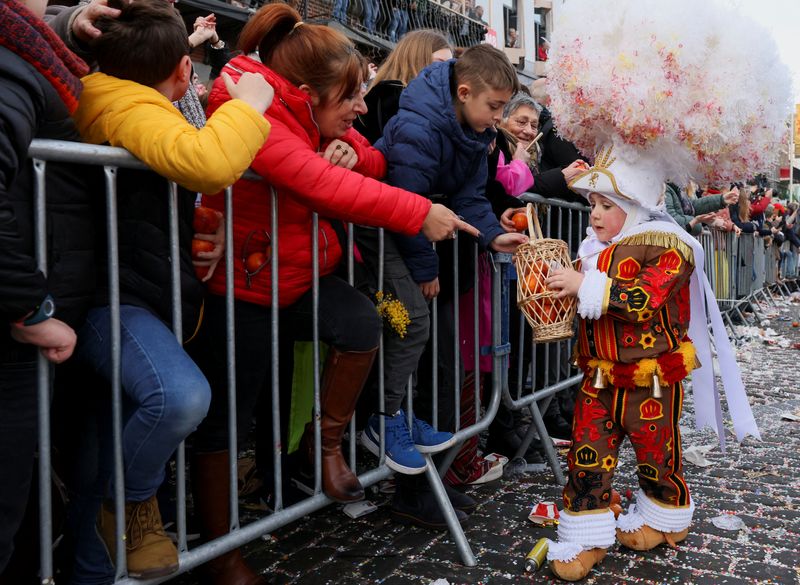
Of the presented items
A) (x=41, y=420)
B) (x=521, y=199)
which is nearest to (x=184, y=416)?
(x=41, y=420)

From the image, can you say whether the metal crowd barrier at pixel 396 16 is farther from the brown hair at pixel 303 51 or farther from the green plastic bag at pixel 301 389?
the green plastic bag at pixel 301 389

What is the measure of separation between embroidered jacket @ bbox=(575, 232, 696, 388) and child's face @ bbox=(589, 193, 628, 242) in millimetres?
119

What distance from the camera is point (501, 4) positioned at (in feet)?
83.3

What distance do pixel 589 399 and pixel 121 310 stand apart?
1908 mm

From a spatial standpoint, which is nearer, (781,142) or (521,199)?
(781,142)

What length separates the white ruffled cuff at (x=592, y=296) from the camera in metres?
2.89

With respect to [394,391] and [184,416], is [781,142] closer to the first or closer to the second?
[394,391]

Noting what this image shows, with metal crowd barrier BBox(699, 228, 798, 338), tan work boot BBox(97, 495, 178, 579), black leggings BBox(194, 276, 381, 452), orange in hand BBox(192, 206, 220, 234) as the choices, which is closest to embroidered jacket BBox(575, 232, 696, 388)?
black leggings BBox(194, 276, 381, 452)

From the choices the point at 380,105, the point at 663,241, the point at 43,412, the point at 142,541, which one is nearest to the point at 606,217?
the point at 663,241

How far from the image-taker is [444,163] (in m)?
3.21

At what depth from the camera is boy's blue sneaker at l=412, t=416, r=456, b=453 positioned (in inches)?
123

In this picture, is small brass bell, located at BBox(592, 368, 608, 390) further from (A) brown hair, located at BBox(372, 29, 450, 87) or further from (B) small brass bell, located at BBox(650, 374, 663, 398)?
(A) brown hair, located at BBox(372, 29, 450, 87)

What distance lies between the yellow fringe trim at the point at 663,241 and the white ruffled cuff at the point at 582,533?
107 centimetres

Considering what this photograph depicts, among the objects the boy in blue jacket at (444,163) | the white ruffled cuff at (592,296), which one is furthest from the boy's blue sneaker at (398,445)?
the white ruffled cuff at (592,296)
